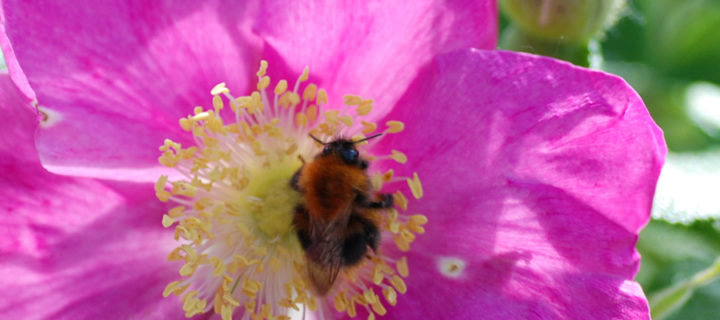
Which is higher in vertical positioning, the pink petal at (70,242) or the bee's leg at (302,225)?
the pink petal at (70,242)

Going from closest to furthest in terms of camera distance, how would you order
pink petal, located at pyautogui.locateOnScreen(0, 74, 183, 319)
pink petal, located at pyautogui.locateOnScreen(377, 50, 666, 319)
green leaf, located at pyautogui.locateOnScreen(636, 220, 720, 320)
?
pink petal, located at pyautogui.locateOnScreen(377, 50, 666, 319) < pink petal, located at pyautogui.locateOnScreen(0, 74, 183, 319) < green leaf, located at pyautogui.locateOnScreen(636, 220, 720, 320)

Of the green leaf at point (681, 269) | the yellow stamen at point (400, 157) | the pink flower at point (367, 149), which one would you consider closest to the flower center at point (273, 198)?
the pink flower at point (367, 149)

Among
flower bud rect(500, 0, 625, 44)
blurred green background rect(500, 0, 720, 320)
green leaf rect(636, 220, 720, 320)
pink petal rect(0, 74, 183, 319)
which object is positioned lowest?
green leaf rect(636, 220, 720, 320)

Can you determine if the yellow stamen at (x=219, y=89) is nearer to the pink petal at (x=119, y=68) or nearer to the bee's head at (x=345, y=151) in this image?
the pink petal at (x=119, y=68)

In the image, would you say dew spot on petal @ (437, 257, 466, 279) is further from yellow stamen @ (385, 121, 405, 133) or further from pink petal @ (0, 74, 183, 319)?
pink petal @ (0, 74, 183, 319)

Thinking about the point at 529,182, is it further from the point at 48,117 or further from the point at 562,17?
the point at 48,117

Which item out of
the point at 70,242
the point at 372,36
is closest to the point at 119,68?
the point at 70,242

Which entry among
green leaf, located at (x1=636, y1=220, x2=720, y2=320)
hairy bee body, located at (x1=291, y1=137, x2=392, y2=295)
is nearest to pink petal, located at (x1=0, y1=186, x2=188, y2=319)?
hairy bee body, located at (x1=291, y1=137, x2=392, y2=295)
